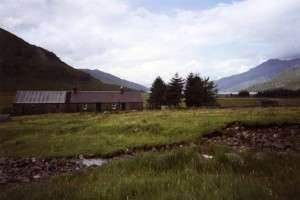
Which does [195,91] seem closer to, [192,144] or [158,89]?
[158,89]

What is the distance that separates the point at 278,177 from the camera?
8680 mm

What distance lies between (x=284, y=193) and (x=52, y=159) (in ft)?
75.4

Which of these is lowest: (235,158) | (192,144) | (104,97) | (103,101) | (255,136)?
(255,136)

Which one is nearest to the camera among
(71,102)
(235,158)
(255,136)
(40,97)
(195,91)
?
(235,158)

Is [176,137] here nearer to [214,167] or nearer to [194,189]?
[214,167]

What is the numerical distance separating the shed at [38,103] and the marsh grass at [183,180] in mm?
85218

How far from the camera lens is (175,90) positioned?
87812 mm

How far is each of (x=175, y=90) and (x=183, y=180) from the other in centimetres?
7879

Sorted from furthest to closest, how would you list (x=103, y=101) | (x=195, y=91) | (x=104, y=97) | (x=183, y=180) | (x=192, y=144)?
(x=104, y=97) → (x=103, y=101) → (x=195, y=91) → (x=192, y=144) → (x=183, y=180)

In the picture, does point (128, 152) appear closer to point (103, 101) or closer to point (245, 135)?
point (245, 135)

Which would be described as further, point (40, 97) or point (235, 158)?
point (40, 97)

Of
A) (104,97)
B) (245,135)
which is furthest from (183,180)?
(104,97)

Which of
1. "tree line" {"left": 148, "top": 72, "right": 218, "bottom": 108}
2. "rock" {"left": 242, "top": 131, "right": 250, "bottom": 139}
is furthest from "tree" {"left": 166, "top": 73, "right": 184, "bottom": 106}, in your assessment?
"rock" {"left": 242, "top": 131, "right": 250, "bottom": 139}

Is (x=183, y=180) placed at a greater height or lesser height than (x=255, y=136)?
greater
